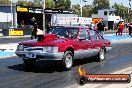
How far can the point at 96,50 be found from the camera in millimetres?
13719

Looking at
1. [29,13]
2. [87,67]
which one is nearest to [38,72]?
[87,67]

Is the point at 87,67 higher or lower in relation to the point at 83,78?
lower

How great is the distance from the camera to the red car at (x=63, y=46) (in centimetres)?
1100

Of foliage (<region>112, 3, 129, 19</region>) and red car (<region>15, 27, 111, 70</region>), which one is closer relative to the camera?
red car (<region>15, 27, 111, 70</region>)

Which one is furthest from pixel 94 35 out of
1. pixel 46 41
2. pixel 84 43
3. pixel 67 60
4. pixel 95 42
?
pixel 46 41

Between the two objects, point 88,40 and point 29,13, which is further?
point 29,13

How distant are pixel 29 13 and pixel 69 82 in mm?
58759

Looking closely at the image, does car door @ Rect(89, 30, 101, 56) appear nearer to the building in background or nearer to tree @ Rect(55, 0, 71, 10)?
the building in background

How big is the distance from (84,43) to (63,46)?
1.65 meters

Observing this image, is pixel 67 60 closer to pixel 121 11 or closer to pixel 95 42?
pixel 95 42

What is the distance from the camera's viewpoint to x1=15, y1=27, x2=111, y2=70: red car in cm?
1100

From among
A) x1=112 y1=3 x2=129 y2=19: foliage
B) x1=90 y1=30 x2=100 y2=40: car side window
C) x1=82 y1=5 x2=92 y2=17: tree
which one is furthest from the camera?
x1=82 y1=5 x2=92 y2=17: tree

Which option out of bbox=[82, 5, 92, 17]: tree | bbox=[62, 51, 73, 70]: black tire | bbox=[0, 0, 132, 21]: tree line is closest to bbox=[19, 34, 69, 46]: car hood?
bbox=[62, 51, 73, 70]: black tire

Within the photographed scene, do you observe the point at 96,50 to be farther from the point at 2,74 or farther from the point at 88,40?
the point at 2,74
